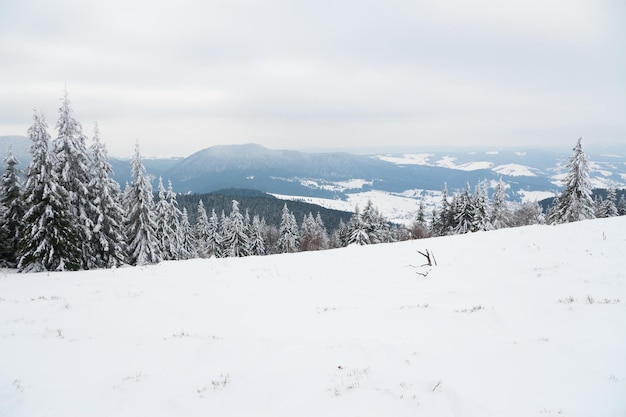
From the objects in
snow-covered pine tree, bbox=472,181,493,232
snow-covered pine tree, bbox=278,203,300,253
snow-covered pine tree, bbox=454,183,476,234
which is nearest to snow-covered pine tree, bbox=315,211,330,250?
snow-covered pine tree, bbox=278,203,300,253

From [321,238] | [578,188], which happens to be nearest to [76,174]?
[321,238]

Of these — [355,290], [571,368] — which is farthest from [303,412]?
[355,290]

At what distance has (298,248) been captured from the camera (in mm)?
67625

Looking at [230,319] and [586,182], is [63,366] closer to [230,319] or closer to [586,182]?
[230,319]

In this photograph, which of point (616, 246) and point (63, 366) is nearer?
point (63, 366)

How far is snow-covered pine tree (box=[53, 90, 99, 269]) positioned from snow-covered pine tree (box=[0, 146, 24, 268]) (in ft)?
13.8

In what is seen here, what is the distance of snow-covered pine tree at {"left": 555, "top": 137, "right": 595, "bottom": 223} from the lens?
1426 inches

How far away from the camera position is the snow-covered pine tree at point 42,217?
22.3m

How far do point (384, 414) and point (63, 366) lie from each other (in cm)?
667

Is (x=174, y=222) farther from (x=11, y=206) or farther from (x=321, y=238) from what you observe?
(x=321, y=238)

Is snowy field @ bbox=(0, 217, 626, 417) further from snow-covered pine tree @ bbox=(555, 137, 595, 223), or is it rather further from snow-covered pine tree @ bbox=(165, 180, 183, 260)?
snow-covered pine tree @ bbox=(555, 137, 595, 223)

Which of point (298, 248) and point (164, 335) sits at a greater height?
point (164, 335)

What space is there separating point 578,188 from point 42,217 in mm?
51864

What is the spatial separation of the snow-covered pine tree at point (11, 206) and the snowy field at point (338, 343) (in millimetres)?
15361
